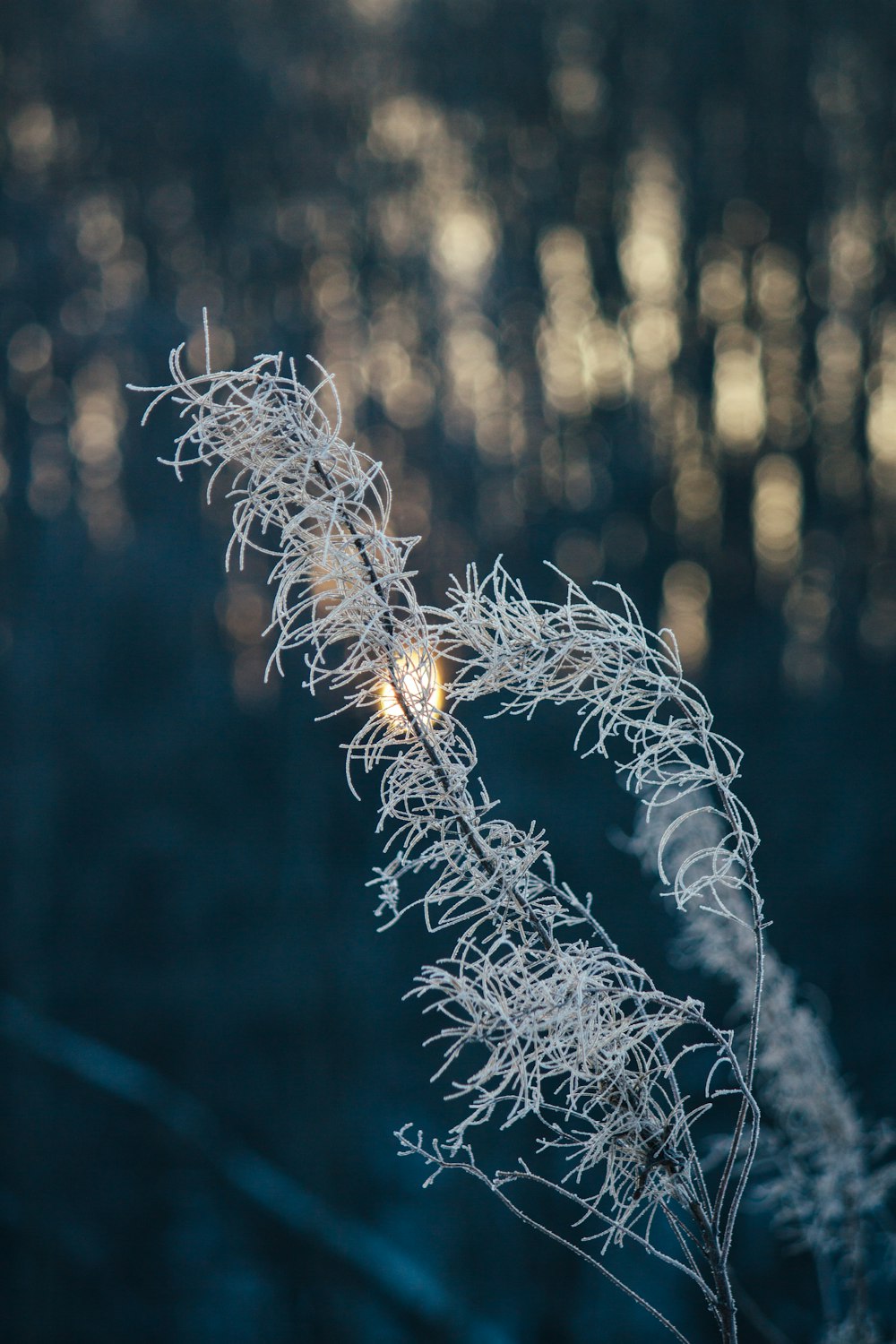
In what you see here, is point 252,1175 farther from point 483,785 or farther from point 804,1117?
point 483,785

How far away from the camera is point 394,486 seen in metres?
3.37

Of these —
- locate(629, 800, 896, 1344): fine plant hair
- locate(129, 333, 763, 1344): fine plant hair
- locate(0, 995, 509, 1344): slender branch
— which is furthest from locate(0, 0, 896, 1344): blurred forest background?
locate(129, 333, 763, 1344): fine plant hair

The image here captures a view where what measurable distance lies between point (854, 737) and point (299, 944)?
88.8 inches

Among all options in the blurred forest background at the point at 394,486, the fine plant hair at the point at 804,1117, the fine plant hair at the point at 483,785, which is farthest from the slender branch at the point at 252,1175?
the fine plant hair at the point at 483,785

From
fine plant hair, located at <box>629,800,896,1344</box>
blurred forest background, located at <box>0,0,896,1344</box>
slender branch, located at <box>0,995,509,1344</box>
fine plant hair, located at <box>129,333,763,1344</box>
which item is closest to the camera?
fine plant hair, located at <box>129,333,763,1344</box>

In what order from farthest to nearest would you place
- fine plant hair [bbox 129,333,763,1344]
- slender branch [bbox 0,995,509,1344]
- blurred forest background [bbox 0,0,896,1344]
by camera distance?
1. blurred forest background [bbox 0,0,896,1344]
2. slender branch [bbox 0,995,509,1344]
3. fine plant hair [bbox 129,333,763,1344]

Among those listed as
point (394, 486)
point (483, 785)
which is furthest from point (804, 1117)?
point (394, 486)

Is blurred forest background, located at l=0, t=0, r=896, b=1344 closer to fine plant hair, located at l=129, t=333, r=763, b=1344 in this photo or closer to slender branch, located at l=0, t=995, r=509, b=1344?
slender branch, located at l=0, t=995, r=509, b=1344

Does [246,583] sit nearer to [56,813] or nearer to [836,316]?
[56,813]

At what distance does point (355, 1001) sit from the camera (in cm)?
344

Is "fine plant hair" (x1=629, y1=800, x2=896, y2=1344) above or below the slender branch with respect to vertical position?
above

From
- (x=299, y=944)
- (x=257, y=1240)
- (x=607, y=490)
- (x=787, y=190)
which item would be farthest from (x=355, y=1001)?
(x=787, y=190)

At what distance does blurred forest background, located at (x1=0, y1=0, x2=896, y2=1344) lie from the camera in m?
3.34

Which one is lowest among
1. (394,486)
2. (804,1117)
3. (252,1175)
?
(252,1175)
